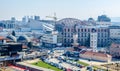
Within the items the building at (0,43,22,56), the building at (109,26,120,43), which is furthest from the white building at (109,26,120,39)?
the building at (0,43,22,56)

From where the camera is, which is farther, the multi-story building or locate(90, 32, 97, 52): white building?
the multi-story building

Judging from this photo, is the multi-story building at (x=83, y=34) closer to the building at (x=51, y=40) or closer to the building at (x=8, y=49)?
the building at (x=51, y=40)

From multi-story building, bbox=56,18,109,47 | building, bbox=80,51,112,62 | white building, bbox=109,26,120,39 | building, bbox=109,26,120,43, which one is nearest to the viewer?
building, bbox=80,51,112,62

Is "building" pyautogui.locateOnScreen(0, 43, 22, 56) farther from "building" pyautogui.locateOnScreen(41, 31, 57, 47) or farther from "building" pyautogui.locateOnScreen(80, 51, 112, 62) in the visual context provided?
"building" pyautogui.locateOnScreen(41, 31, 57, 47)

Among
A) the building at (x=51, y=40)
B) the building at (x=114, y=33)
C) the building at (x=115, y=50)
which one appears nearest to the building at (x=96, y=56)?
the building at (x=115, y=50)

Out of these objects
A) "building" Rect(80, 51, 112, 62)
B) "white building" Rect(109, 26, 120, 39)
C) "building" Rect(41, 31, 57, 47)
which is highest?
"white building" Rect(109, 26, 120, 39)

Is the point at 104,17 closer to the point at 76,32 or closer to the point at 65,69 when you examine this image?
the point at 76,32

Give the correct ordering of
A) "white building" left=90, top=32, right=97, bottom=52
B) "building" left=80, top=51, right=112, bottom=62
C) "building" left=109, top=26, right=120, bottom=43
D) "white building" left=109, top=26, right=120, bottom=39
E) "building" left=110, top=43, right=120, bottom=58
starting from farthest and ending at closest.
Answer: "white building" left=109, top=26, right=120, bottom=39, "building" left=109, top=26, right=120, bottom=43, "white building" left=90, top=32, right=97, bottom=52, "building" left=110, top=43, right=120, bottom=58, "building" left=80, top=51, right=112, bottom=62

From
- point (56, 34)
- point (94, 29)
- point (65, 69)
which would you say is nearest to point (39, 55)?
point (65, 69)

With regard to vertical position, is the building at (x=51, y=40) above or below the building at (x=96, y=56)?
above
